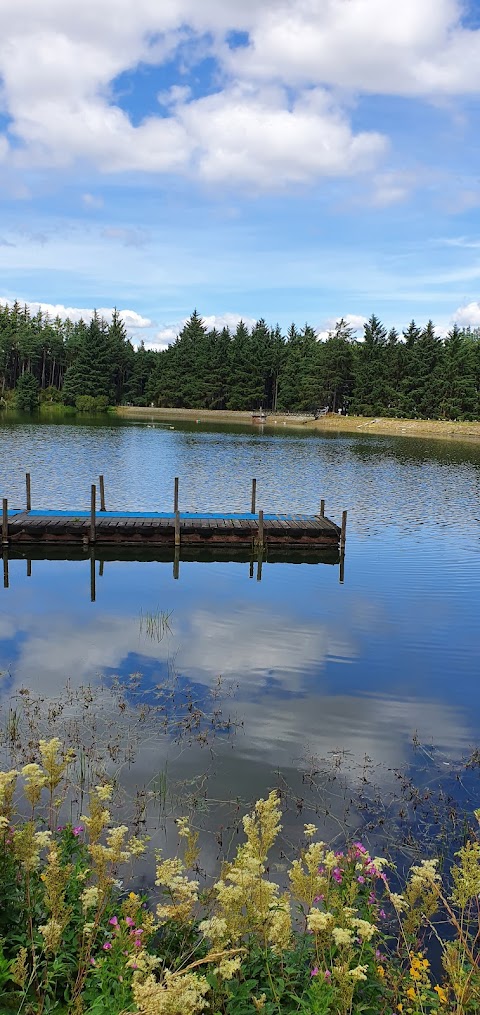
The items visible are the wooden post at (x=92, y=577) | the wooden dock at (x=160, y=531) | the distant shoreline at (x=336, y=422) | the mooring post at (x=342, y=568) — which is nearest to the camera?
the wooden post at (x=92, y=577)

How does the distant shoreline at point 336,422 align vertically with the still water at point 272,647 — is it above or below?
above

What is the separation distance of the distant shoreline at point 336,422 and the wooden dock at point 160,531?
65.9 meters

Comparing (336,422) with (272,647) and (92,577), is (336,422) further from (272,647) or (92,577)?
(272,647)

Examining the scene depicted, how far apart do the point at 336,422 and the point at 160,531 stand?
84060 mm

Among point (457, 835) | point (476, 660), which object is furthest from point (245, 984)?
point (476, 660)

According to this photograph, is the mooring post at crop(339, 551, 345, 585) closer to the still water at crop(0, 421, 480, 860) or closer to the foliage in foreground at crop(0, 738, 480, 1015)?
the still water at crop(0, 421, 480, 860)

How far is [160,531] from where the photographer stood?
88.1 feet

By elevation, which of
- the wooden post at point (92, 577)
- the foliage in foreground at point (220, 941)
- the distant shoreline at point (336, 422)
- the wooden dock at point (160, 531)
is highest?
the distant shoreline at point (336, 422)

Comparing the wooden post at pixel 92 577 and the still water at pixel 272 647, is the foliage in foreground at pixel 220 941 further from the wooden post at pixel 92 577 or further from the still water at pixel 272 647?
the wooden post at pixel 92 577

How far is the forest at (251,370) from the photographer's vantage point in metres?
101

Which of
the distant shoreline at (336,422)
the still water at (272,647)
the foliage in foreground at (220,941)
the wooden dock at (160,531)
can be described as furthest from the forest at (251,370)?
the foliage in foreground at (220,941)

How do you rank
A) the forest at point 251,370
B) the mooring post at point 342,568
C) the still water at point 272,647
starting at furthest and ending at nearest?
the forest at point 251,370 < the mooring post at point 342,568 < the still water at point 272,647

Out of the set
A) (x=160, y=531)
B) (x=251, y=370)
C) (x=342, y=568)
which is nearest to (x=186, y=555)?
(x=160, y=531)

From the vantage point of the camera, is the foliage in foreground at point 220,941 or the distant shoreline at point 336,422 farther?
the distant shoreline at point 336,422
